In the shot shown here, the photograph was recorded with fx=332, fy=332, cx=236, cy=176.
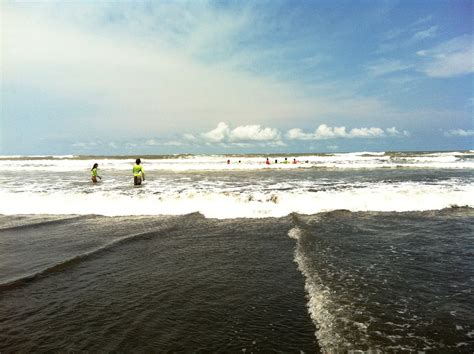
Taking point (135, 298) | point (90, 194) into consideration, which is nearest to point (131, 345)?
point (135, 298)

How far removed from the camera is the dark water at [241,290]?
449 cm

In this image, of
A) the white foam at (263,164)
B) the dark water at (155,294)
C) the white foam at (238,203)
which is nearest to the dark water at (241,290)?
the dark water at (155,294)

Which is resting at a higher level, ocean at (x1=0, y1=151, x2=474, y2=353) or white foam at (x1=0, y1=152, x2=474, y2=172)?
white foam at (x1=0, y1=152, x2=474, y2=172)

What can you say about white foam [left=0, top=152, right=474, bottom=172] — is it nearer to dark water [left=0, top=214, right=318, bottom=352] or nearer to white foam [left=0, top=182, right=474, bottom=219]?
white foam [left=0, top=182, right=474, bottom=219]

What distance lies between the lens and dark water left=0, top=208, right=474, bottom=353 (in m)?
4.49

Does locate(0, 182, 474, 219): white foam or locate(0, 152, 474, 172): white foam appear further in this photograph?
locate(0, 152, 474, 172): white foam

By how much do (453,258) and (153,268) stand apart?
22.3 feet

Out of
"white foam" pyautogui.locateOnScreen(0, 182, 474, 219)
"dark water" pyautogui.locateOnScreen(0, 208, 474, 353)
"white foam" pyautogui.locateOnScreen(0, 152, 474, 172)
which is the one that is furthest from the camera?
"white foam" pyautogui.locateOnScreen(0, 152, 474, 172)

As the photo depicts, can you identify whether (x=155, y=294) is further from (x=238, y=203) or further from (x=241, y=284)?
(x=238, y=203)

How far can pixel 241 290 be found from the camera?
241 inches

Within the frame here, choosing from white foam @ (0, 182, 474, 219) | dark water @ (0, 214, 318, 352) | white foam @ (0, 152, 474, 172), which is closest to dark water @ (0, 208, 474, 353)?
dark water @ (0, 214, 318, 352)

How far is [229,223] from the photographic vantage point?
40.7ft

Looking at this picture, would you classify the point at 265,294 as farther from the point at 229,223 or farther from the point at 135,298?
the point at 229,223

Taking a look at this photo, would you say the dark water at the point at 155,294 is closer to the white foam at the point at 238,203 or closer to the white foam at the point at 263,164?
the white foam at the point at 238,203
